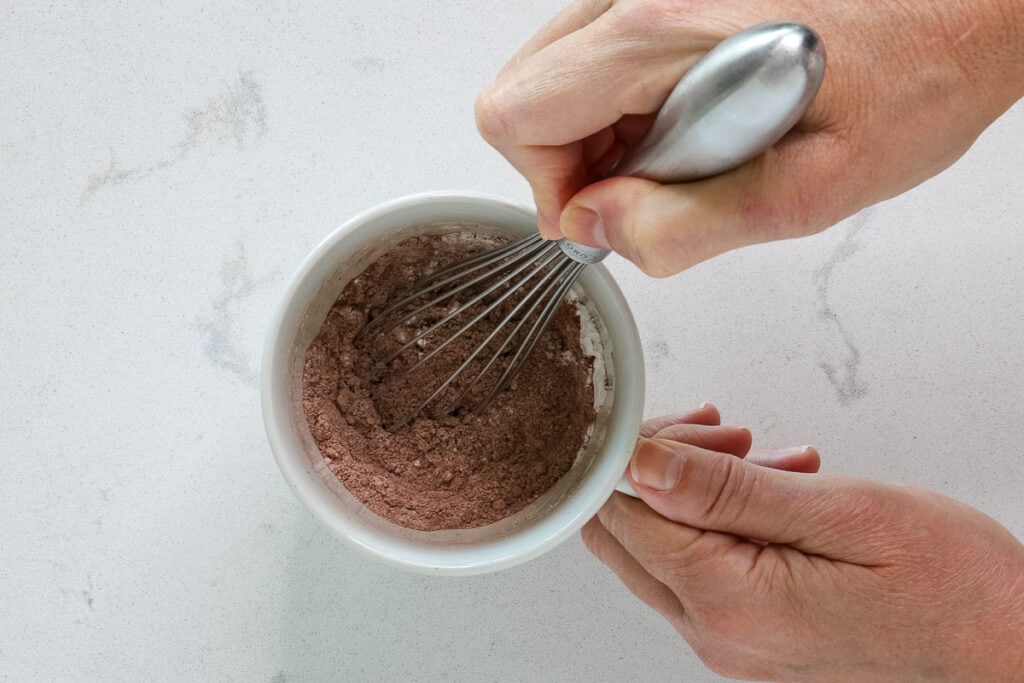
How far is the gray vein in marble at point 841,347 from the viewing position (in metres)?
0.64

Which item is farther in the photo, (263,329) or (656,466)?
(263,329)

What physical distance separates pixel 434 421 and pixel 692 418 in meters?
0.19

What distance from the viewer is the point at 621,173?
1.32 feet

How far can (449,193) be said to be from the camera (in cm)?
47

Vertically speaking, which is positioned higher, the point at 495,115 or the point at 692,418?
the point at 495,115

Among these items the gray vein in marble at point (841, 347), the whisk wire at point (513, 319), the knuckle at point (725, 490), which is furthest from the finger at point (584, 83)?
the gray vein in marble at point (841, 347)

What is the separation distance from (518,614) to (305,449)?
23 centimetres

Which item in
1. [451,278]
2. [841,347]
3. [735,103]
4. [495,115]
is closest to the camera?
[735,103]

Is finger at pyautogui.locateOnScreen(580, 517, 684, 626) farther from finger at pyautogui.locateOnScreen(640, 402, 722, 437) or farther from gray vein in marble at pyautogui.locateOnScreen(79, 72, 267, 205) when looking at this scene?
gray vein in marble at pyautogui.locateOnScreen(79, 72, 267, 205)

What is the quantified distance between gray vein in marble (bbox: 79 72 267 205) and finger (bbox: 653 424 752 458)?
1.25ft

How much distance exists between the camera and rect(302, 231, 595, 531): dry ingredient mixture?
0.51 metres

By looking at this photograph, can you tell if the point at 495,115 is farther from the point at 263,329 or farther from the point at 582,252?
the point at 263,329

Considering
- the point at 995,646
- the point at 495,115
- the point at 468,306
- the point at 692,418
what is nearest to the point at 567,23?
the point at 495,115

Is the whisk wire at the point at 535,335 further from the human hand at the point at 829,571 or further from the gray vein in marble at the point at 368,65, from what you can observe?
the gray vein in marble at the point at 368,65
